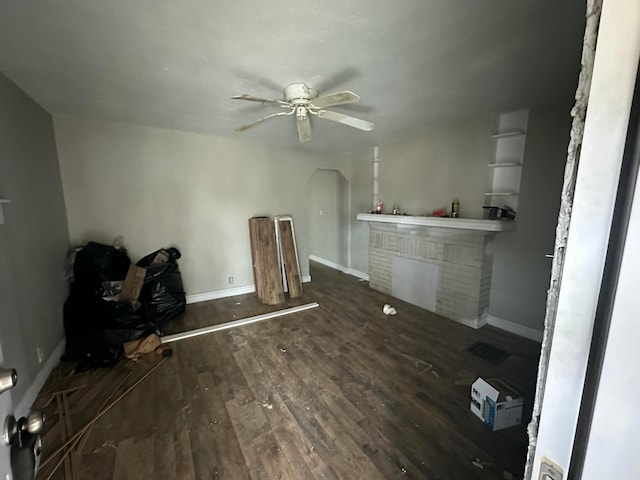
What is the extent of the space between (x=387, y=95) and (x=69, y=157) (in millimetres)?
3388

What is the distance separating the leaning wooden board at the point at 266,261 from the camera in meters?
3.71

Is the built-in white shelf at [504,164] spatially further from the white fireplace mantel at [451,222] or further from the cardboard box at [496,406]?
the cardboard box at [496,406]

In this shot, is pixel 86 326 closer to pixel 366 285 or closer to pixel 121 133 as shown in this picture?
pixel 121 133

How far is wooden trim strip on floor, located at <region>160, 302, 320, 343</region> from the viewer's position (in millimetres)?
2772

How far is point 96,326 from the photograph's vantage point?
239 cm

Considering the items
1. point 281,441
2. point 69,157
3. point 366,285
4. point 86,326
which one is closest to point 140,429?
point 281,441

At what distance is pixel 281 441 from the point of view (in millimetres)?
1597

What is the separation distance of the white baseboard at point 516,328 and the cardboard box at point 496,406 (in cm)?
127

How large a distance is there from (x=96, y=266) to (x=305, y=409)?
251 cm

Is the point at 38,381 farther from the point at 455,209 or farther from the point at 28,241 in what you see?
the point at 455,209

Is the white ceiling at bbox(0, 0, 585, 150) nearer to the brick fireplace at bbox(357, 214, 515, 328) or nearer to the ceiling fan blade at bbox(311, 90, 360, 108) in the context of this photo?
the ceiling fan blade at bbox(311, 90, 360, 108)

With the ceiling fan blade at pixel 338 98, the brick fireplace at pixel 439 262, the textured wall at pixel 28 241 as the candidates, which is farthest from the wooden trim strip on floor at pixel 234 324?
the ceiling fan blade at pixel 338 98

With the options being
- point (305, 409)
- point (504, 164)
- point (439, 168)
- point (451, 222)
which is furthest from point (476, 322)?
point (305, 409)

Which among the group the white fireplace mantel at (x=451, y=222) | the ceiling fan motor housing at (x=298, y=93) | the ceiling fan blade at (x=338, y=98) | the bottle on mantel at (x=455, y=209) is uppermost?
the ceiling fan motor housing at (x=298, y=93)
